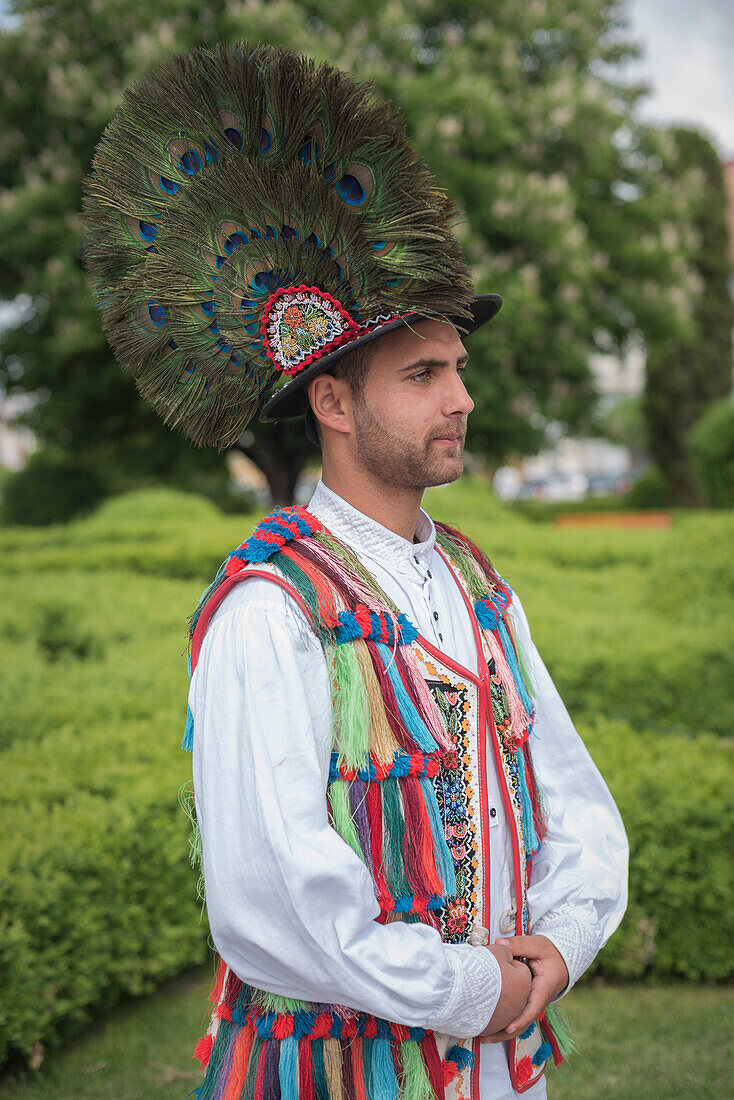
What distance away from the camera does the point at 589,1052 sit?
3498 millimetres

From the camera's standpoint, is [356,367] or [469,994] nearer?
[469,994]

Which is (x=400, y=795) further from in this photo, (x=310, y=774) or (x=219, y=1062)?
(x=219, y=1062)

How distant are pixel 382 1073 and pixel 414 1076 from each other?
2.4 inches

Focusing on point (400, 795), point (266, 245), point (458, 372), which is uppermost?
point (266, 245)

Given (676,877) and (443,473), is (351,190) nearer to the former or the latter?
(443,473)

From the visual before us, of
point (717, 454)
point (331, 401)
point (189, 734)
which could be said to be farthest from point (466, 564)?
point (717, 454)

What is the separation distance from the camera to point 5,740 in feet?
16.0

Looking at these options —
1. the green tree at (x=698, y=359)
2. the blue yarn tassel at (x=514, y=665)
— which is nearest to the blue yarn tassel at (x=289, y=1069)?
the blue yarn tassel at (x=514, y=665)

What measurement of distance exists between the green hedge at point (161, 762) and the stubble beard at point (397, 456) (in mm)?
705

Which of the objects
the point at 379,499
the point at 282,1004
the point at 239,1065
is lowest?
the point at 239,1065

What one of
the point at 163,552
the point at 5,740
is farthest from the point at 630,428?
the point at 5,740

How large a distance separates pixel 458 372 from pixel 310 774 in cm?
93

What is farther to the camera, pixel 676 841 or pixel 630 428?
pixel 630 428

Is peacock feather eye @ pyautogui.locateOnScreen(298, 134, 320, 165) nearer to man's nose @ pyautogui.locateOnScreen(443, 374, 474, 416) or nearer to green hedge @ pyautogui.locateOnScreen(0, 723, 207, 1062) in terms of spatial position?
man's nose @ pyautogui.locateOnScreen(443, 374, 474, 416)
